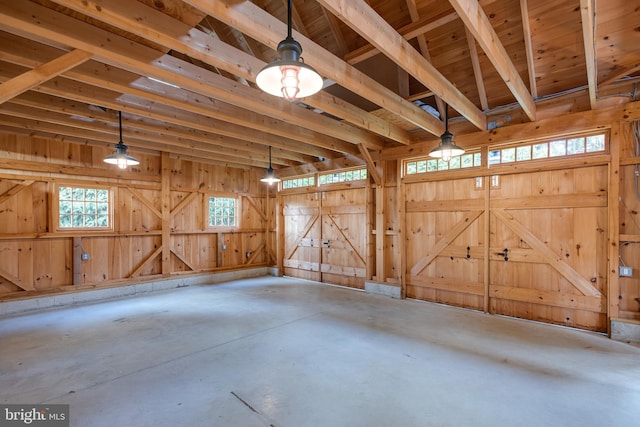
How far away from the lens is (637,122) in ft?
11.4

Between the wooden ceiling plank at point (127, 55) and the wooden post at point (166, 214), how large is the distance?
3.74 metres

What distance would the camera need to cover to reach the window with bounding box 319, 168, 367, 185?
6.35 meters

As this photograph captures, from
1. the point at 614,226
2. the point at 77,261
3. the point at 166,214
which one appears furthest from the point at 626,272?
the point at 77,261

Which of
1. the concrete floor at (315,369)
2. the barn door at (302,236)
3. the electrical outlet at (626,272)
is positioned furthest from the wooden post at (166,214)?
the electrical outlet at (626,272)

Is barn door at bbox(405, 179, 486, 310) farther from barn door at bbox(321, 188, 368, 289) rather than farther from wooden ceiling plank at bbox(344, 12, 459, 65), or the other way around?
wooden ceiling plank at bbox(344, 12, 459, 65)

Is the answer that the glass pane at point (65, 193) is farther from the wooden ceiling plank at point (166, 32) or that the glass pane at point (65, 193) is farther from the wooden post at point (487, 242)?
the wooden post at point (487, 242)

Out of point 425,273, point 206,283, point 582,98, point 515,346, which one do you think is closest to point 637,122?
point 582,98

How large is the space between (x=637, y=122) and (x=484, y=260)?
243 cm

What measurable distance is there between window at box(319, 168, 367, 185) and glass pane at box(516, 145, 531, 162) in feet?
8.97

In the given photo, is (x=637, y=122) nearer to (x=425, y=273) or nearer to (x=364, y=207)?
(x=425, y=273)

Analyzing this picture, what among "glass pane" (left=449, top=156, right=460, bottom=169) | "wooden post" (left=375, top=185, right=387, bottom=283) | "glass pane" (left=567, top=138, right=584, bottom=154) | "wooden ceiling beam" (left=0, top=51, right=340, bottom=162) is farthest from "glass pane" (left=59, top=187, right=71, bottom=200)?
"glass pane" (left=567, top=138, right=584, bottom=154)

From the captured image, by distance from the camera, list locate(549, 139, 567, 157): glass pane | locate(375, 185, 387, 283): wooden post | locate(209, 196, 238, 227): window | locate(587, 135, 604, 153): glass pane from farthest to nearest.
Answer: locate(209, 196, 238, 227): window < locate(375, 185, 387, 283): wooden post < locate(549, 139, 567, 157): glass pane < locate(587, 135, 604, 153): glass pane

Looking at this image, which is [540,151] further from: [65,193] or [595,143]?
[65,193]

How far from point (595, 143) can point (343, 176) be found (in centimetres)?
417
